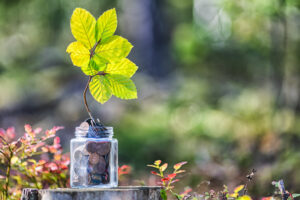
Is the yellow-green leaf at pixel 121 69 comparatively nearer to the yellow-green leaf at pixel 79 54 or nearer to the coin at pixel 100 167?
the yellow-green leaf at pixel 79 54

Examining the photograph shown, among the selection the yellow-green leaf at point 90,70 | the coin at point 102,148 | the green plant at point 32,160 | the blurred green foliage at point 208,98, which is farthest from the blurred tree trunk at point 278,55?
the coin at point 102,148

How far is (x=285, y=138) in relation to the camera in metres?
4.90

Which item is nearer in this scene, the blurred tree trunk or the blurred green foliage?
the blurred green foliage

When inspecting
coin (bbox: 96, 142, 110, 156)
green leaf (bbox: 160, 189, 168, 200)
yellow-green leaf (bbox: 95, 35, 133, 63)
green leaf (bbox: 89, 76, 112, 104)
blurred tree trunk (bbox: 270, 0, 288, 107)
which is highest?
blurred tree trunk (bbox: 270, 0, 288, 107)

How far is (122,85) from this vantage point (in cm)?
150

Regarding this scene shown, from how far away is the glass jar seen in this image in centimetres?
140

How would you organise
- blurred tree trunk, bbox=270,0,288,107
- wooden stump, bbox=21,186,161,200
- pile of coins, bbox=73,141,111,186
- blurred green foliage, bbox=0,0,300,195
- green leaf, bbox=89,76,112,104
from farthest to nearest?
1. blurred tree trunk, bbox=270,0,288,107
2. blurred green foliage, bbox=0,0,300,195
3. green leaf, bbox=89,76,112,104
4. pile of coins, bbox=73,141,111,186
5. wooden stump, bbox=21,186,161,200

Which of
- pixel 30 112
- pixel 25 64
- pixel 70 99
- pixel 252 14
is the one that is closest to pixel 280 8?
pixel 252 14

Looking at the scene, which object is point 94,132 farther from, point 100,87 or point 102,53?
point 102,53

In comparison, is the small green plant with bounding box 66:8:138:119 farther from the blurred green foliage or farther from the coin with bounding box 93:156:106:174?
the blurred green foliage

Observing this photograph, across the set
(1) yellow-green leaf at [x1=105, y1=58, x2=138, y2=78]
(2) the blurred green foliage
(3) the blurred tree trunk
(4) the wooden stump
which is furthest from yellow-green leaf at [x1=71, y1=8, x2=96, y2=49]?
(3) the blurred tree trunk

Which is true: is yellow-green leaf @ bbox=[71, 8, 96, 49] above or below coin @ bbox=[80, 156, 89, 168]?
above

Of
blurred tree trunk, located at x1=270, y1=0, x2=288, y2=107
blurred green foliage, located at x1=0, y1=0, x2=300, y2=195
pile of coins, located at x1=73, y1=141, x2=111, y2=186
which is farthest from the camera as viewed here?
blurred tree trunk, located at x1=270, y1=0, x2=288, y2=107

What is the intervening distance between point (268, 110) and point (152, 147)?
6.28 feet
